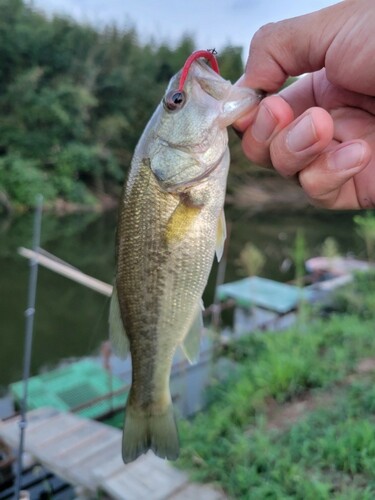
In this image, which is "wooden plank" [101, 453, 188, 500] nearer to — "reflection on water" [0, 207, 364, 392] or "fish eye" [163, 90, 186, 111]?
"reflection on water" [0, 207, 364, 392]

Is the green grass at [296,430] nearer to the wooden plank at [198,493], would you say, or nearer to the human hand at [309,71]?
the wooden plank at [198,493]

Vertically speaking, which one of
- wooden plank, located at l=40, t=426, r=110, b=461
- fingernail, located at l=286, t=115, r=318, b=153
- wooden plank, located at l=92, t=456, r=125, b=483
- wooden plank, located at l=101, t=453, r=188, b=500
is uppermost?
fingernail, located at l=286, t=115, r=318, b=153

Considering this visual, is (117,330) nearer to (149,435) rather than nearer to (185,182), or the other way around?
(149,435)

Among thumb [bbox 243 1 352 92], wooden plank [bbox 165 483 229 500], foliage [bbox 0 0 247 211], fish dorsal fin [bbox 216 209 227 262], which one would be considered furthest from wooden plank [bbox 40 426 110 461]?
foliage [bbox 0 0 247 211]

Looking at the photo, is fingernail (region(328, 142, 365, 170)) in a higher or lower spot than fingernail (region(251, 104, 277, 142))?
lower

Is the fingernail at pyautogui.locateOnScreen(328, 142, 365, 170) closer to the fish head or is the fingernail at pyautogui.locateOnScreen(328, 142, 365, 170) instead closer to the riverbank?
the fish head

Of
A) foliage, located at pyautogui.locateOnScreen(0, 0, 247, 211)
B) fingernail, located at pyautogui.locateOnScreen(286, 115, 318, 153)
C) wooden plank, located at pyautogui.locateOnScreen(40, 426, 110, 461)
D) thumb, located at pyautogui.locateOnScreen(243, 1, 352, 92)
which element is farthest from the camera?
foliage, located at pyautogui.locateOnScreen(0, 0, 247, 211)

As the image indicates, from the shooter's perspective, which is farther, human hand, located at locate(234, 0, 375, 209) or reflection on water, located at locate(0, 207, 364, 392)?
reflection on water, located at locate(0, 207, 364, 392)

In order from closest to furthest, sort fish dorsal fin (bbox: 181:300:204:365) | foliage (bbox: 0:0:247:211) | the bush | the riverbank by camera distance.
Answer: fish dorsal fin (bbox: 181:300:204:365) → the bush → foliage (bbox: 0:0:247:211) → the riverbank

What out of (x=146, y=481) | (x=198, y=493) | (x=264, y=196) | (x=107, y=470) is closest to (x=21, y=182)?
(x=264, y=196)
